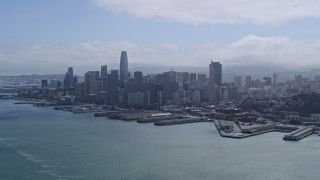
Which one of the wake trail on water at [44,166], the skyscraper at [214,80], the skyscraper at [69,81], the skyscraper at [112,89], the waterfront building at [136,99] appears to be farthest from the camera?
the skyscraper at [69,81]

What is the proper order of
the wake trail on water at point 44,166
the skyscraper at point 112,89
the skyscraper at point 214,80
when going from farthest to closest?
the skyscraper at point 112,89, the skyscraper at point 214,80, the wake trail on water at point 44,166

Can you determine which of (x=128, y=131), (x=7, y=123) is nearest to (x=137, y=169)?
(x=128, y=131)

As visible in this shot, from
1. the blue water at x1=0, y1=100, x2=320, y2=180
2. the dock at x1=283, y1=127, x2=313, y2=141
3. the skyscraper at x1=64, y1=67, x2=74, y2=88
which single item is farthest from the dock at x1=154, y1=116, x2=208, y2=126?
the skyscraper at x1=64, y1=67, x2=74, y2=88

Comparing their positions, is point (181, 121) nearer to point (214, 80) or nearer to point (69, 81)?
point (214, 80)

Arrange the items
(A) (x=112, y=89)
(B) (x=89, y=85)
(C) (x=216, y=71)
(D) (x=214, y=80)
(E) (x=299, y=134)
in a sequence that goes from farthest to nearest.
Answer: (C) (x=216, y=71) → (D) (x=214, y=80) → (B) (x=89, y=85) → (A) (x=112, y=89) → (E) (x=299, y=134)

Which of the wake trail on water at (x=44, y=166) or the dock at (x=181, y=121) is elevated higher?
the dock at (x=181, y=121)

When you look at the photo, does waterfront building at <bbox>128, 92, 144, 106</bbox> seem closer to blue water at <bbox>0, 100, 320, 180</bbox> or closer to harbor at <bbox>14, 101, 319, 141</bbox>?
harbor at <bbox>14, 101, 319, 141</bbox>

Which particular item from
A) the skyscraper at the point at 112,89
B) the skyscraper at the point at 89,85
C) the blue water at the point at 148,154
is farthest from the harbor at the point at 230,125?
the skyscraper at the point at 89,85

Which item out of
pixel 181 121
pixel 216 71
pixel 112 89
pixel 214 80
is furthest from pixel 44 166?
pixel 216 71

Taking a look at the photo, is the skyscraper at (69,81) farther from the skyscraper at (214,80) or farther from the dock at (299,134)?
the dock at (299,134)
